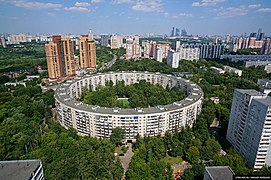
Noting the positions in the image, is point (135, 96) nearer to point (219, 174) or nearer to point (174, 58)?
point (219, 174)

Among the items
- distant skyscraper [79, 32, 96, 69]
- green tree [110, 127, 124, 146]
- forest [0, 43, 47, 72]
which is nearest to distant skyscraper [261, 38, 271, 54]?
distant skyscraper [79, 32, 96, 69]

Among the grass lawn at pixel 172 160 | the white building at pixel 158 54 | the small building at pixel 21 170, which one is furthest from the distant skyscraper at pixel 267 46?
the small building at pixel 21 170

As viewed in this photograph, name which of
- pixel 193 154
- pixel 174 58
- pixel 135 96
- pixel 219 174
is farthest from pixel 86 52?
pixel 219 174

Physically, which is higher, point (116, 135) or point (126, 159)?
point (116, 135)

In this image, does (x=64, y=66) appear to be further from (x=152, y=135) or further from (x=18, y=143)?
(x=152, y=135)

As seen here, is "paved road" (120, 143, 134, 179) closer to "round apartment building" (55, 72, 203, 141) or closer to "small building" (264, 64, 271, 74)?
"round apartment building" (55, 72, 203, 141)

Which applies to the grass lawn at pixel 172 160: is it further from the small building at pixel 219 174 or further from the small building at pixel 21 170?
the small building at pixel 21 170
